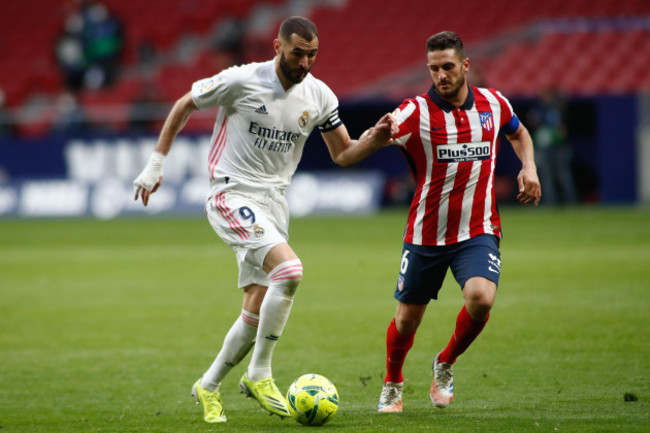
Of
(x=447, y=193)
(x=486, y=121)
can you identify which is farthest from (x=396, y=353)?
(x=486, y=121)

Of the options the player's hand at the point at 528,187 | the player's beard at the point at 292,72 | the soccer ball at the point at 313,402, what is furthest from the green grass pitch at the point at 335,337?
the player's beard at the point at 292,72

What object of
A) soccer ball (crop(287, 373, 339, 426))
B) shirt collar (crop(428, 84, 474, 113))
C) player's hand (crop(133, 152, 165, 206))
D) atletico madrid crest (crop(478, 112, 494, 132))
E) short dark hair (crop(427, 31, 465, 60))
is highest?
short dark hair (crop(427, 31, 465, 60))

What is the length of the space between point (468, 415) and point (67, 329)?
16.4 feet

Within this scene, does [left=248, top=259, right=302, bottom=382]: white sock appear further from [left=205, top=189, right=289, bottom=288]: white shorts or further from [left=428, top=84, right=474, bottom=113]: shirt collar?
[left=428, top=84, right=474, bottom=113]: shirt collar

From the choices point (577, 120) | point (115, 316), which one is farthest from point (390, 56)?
point (115, 316)

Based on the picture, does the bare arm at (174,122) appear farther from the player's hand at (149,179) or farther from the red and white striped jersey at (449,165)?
the red and white striped jersey at (449,165)

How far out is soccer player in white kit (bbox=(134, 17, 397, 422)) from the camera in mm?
5738

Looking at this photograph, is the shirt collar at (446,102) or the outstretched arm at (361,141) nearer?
the outstretched arm at (361,141)

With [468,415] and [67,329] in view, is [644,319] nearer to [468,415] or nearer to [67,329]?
[468,415]

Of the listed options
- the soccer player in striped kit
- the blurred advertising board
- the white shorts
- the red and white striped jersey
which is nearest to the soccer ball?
the soccer player in striped kit

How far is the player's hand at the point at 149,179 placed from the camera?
5.84 metres

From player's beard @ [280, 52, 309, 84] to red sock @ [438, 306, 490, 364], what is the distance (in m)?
1.72

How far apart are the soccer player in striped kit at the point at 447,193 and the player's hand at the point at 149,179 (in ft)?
4.86

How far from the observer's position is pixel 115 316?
9.97m
